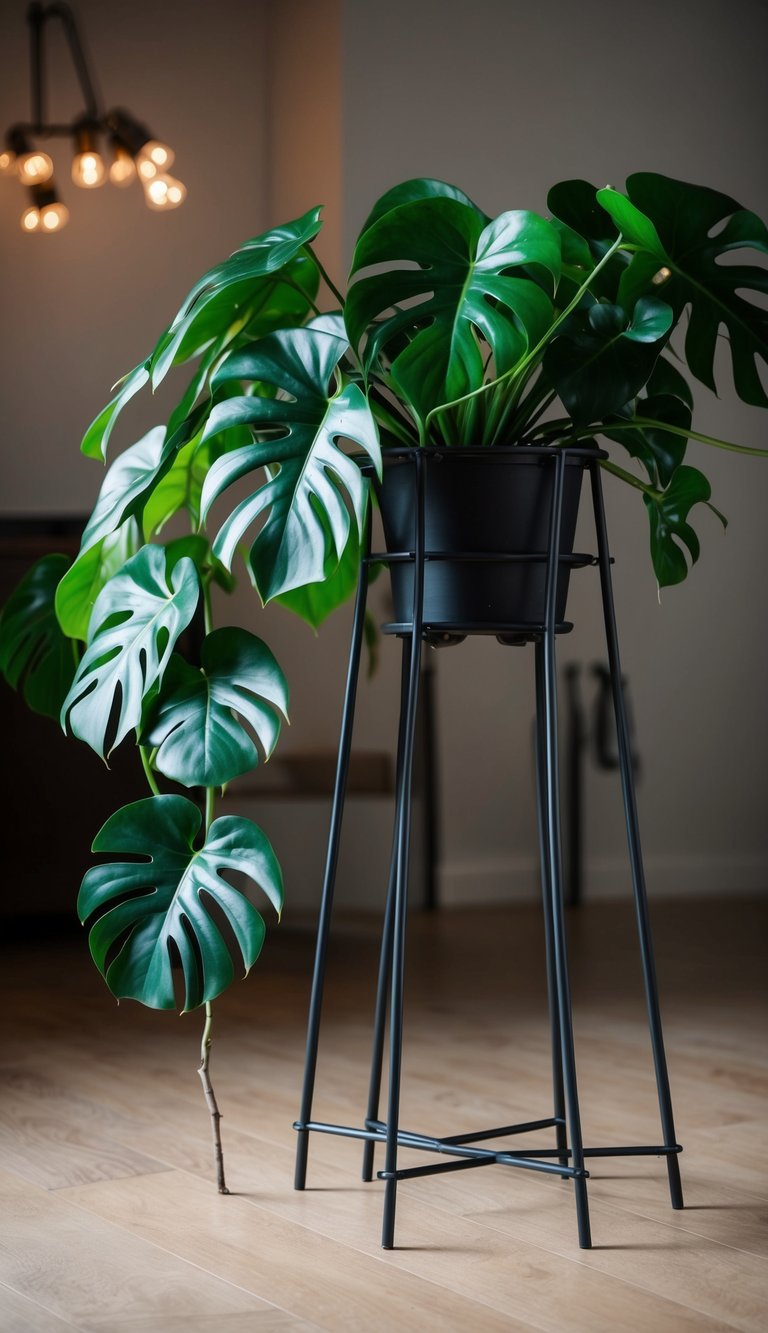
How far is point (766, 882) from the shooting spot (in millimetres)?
5145

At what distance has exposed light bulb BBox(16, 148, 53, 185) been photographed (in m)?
4.29

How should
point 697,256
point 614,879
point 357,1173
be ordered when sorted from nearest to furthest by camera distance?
point 697,256 → point 357,1173 → point 614,879

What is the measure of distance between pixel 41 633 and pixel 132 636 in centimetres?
32

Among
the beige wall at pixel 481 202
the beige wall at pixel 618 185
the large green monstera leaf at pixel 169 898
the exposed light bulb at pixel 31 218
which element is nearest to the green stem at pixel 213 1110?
the large green monstera leaf at pixel 169 898

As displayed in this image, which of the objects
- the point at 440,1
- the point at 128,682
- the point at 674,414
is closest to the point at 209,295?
the point at 128,682

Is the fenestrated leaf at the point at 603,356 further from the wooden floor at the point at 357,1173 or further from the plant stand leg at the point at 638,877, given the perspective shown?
the wooden floor at the point at 357,1173

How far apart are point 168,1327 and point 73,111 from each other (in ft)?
12.9

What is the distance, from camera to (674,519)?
73.6 inches

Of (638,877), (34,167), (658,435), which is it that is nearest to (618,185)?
(34,167)

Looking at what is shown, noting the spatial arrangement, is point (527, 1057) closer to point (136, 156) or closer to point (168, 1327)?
point (168, 1327)

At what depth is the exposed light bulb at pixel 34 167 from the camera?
169 inches

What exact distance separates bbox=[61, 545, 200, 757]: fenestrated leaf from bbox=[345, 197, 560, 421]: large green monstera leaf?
13.5 inches

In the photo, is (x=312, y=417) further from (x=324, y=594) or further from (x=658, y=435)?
(x=658, y=435)

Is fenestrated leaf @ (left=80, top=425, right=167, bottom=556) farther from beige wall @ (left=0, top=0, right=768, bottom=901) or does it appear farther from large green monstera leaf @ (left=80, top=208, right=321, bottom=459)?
beige wall @ (left=0, top=0, right=768, bottom=901)
